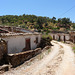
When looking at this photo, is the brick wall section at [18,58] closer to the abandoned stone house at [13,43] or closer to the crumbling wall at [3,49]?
the crumbling wall at [3,49]

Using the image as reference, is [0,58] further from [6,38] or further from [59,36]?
[59,36]

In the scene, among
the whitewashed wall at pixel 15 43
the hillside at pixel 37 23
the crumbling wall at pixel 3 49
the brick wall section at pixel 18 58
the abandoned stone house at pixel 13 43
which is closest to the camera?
the crumbling wall at pixel 3 49

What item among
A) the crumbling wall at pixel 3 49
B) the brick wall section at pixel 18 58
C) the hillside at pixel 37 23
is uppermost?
the hillside at pixel 37 23

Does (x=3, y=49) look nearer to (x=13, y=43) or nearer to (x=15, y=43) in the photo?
(x=13, y=43)

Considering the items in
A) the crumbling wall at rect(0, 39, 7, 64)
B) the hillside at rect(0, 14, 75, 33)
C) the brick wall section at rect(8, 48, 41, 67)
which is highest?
the hillside at rect(0, 14, 75, 33)

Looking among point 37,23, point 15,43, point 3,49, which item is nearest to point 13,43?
point 15,43

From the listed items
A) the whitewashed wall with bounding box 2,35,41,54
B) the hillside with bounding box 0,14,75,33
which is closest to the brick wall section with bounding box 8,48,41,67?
the whitewashed wall with bounding box 2,35,41,54

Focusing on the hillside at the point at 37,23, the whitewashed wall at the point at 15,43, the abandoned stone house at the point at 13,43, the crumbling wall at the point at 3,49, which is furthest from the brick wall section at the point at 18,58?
the hillside at the point at 37,23

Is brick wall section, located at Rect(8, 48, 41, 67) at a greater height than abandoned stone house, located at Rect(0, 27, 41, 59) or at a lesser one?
lesser

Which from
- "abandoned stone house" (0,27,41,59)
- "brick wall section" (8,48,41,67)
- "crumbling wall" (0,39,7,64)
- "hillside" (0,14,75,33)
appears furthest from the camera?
"hillside" (0,14,75,33)

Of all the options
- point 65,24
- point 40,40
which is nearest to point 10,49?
point 40,40

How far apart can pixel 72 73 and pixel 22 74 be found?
3.47 m

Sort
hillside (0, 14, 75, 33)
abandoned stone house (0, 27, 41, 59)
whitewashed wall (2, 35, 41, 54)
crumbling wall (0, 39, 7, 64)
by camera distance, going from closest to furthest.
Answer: crumbling wall (0, 39, 7, 64)
abandoned stone house (0, 27, 41, 59)
whitewashed wall (2, 35, 41, 54)
hillside (0, 14, 75, 33)

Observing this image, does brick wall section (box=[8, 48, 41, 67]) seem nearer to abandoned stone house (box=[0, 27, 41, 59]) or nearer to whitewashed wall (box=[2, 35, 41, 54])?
abandoned stone house (box=[0, 27, 41, 59])
